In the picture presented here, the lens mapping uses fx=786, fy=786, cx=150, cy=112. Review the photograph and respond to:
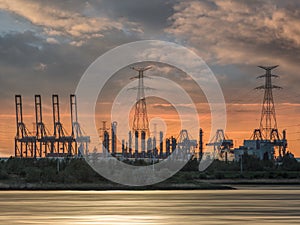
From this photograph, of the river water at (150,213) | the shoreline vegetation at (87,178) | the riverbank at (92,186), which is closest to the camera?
the river water at (150,213)

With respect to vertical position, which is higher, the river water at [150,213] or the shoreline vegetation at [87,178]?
the shoreline vegetation at [87,178]

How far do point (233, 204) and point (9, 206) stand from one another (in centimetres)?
2039

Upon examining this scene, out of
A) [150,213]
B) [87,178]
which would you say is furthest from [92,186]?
[150,213]

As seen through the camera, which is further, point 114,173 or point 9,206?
point 114,173

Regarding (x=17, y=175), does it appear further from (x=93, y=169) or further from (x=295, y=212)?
(x=295, y=212)

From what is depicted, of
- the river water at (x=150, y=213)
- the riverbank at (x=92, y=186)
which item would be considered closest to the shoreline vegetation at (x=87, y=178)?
the riverbank at (x=92, y=186)

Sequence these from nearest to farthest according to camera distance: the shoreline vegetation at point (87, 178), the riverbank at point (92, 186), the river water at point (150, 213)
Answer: the river water at point (150, 213) → the riverbank at point (92, 186) → the shoreline vegetation at point (87, 178)

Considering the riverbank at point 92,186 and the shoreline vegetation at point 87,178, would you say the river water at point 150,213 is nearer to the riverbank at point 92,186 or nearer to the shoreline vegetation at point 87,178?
the riverbank at point 92,186

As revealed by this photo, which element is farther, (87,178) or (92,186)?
(87,178)

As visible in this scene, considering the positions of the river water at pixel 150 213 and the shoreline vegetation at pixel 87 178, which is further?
the shoreline vegetation at pixel 87 178

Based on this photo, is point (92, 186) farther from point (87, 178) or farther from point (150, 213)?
point (150, 213)

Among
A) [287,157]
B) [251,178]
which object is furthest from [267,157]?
[251,178]

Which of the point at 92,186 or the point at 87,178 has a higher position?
the point at 87,178

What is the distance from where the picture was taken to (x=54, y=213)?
199 ft
